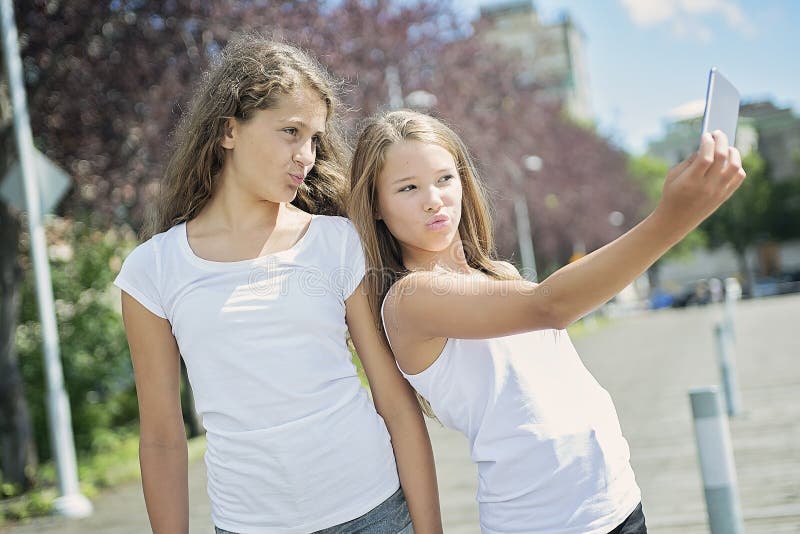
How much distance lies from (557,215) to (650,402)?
25.6m

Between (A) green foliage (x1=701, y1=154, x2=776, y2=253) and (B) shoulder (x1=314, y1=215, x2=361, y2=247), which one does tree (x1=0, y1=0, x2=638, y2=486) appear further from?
(A) green foliage (x1=701, y1=154, x2=776, y2=253)

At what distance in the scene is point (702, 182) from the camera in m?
1.60

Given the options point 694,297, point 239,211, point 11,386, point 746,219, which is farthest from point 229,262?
point 746,219

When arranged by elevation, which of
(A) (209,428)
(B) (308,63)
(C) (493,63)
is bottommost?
(A) (209,428)

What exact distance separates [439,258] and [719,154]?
35.2 inches

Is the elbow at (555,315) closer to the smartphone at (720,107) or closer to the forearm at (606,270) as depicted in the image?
the forearm at (606,270)

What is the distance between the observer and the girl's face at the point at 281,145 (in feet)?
7.46

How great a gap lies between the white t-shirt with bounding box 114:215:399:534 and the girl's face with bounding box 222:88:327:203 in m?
0.17

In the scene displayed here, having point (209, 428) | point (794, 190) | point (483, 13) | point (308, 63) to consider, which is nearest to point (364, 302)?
point (209, 428)

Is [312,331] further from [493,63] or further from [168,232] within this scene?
[493,63]

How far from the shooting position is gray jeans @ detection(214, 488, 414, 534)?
2.16 meters

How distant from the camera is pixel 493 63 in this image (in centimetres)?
2352

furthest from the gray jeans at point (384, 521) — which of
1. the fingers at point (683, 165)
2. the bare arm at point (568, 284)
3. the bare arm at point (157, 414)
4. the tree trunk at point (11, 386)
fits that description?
the tree trunk at point (11, 386)

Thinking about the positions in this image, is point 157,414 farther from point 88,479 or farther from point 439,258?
point 88,479
